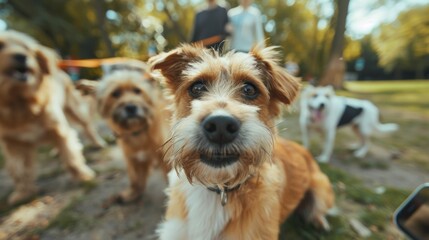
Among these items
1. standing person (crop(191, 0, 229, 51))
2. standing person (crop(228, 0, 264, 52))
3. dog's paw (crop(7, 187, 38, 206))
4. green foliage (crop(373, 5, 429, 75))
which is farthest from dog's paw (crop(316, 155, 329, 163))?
green foliage (crop(373, 5, 429, 75))

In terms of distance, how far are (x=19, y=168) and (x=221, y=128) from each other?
14.4 feet

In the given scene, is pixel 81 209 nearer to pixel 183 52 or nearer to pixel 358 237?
pixel 183 52

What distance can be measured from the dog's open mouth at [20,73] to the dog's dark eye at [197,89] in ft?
10.7

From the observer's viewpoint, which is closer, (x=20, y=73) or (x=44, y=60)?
(x=20, y=73)

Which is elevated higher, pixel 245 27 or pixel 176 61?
pixel 245 27

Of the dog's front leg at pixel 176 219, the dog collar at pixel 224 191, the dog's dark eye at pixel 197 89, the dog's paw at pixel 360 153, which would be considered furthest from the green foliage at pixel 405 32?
the dog's front leg at pixel 176 219

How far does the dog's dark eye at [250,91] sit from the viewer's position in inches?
96.9

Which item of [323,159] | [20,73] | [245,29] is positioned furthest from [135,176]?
[323,159]

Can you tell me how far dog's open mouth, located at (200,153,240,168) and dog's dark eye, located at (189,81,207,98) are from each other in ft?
2.17

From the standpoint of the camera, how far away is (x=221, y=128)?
74.7 inches

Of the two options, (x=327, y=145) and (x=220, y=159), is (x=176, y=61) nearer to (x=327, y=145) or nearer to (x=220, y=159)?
(x=220, y=159)

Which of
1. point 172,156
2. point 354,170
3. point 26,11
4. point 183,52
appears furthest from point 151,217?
point 26,11

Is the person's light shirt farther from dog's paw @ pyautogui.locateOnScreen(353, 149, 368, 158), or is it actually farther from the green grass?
the green grass

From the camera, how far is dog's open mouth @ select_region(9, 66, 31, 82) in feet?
14.4
